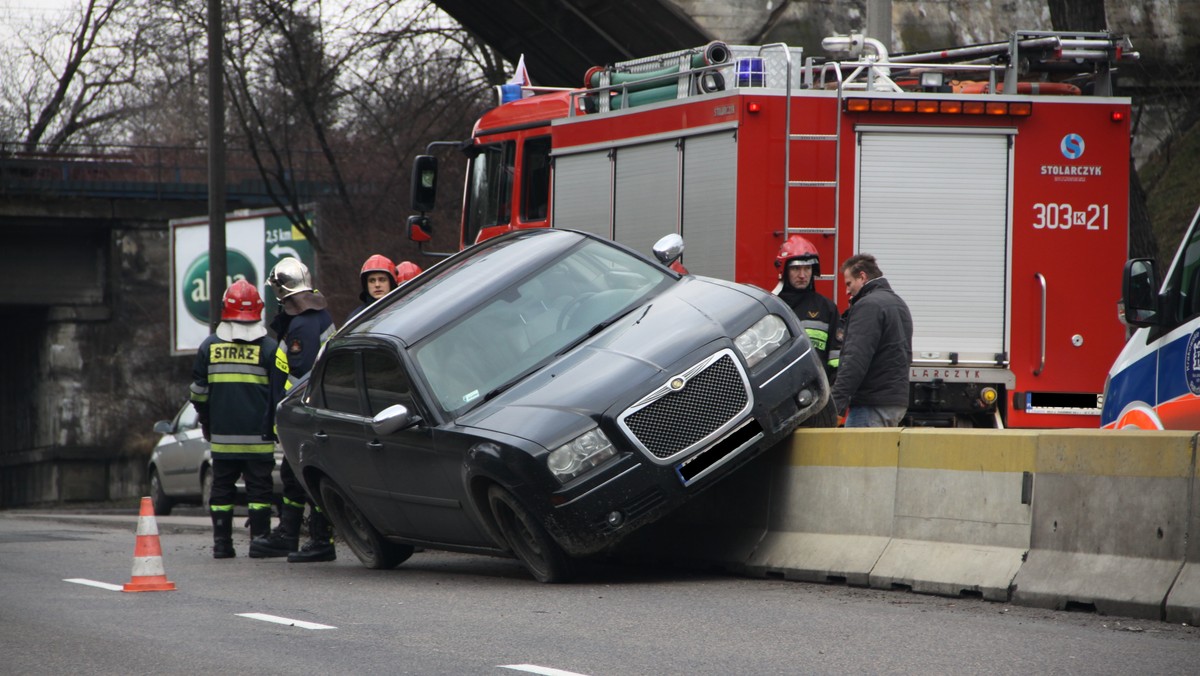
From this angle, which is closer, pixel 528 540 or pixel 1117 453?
pixel 1117 453

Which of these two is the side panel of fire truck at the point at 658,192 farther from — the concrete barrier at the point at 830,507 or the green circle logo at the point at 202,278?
the green circle logo at the point at 202,278

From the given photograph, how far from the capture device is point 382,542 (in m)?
10.3

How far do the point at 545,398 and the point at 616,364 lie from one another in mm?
413

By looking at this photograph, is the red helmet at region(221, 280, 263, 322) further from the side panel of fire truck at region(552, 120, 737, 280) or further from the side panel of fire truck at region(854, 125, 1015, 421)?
the side panel of fire truck at region(854, 125, 1015, 421)

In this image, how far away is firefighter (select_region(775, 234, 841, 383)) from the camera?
419 inches

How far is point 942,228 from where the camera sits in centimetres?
1180

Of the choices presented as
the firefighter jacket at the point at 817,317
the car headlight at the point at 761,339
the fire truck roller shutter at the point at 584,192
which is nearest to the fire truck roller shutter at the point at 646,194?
the fire truck roller shutter at the point at 584,192

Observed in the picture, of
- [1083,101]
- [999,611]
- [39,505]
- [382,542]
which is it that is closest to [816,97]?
[1083,101]

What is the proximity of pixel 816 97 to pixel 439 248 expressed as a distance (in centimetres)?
1967

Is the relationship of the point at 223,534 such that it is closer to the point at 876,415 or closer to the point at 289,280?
the point at 289,280

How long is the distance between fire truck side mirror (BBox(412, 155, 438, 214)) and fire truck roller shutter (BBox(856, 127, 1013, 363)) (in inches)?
189

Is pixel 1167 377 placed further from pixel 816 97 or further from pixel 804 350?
pixel 816 97

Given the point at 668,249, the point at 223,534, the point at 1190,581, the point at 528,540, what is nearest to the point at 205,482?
the point at 223,534

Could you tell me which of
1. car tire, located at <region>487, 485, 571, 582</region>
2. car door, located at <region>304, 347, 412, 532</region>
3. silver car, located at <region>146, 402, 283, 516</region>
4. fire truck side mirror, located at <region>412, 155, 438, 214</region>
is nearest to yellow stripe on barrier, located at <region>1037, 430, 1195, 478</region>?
car tire, located at <region>487, 485, 571, 582</region>
